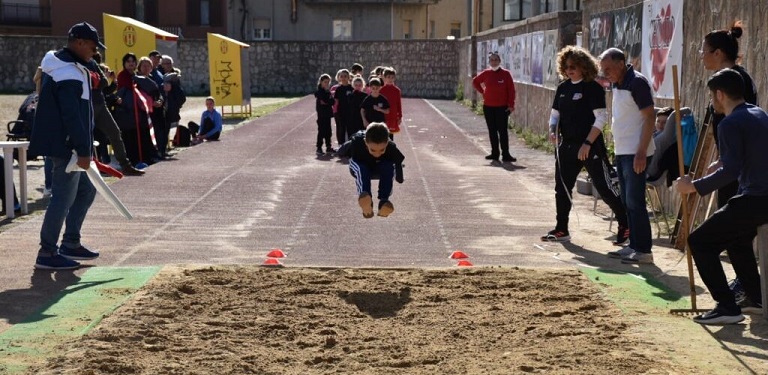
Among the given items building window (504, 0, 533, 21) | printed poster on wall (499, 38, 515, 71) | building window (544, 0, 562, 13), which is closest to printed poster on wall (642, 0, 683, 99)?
printed poster on wall (499, 38, 515, 71)

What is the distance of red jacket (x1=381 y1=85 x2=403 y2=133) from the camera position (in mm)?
18250

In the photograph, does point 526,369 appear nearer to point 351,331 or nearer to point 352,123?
point 351,331

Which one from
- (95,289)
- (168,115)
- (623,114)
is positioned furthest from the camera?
(168,115)

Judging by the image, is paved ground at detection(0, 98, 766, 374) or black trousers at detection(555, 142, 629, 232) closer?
paved ground at detection(0, 98, 766, 374)

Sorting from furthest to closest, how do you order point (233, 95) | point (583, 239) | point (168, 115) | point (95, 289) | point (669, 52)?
point (233, 95), point (168, 115), point (669, 52), point (583, 239), point (95, 289)

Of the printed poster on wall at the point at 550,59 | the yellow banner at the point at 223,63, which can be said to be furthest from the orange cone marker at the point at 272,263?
the yellow banner at the point at 223,63

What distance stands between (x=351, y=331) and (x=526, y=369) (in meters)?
1.49

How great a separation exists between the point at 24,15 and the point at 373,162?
6583cm

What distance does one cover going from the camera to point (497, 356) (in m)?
6.96

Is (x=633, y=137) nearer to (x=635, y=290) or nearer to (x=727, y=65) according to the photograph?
(x=727, y=65)

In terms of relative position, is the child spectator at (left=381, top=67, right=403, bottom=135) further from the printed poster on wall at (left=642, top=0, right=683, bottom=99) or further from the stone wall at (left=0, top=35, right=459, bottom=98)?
the stone wall at (left=0, top=35, right=459, bottom=98)

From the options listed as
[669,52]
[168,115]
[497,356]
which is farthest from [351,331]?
[168,115]

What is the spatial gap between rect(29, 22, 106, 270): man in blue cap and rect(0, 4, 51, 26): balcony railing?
64241 millimetres

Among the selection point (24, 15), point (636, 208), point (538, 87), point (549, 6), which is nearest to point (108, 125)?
point (636, 208)
